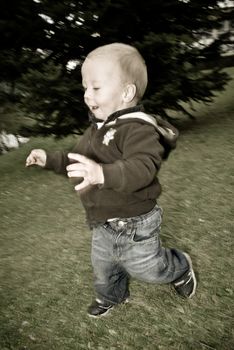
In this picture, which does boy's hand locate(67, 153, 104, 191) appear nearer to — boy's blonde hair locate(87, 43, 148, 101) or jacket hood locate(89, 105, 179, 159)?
jacket hood locate(89, 105, 179, 159)

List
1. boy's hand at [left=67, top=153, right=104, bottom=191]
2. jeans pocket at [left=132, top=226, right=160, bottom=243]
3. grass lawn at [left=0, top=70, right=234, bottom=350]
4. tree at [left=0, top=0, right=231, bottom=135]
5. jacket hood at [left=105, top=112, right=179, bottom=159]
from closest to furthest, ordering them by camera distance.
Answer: boy's hand at [left=67, top=153, right=104, bottom=191], jacket hood at [left=105, top=112, right=179, bottom=159], jeans pocket at [left=132, top=226, right=160, bottom=243], grass lawn at [left=0, top=70, right=234, bottom=350], tree at [left=0, top=0, right=231, bottom=135]

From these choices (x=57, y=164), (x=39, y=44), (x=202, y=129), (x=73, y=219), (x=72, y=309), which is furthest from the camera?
(x=202, y=129)

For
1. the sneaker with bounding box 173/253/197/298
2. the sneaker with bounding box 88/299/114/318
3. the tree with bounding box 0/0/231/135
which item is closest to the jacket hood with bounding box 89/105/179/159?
the sneaker with bounding box 173/253/197/298

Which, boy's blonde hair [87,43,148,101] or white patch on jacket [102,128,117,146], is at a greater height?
boy's blonde hair [87,43,148,101]

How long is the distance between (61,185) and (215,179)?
203 centimetres

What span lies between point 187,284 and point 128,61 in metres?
1.57

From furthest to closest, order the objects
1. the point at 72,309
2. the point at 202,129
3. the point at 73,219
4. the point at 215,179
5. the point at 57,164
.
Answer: the point at 202,129 → the point at 215,179 → the point at 73,219 → the point at 72,309 → the point at 57,164

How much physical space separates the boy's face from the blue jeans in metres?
0.66

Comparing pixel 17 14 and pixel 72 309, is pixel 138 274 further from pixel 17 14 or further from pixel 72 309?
pixel 17 14

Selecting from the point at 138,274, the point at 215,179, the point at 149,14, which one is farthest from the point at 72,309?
the point at 149,14

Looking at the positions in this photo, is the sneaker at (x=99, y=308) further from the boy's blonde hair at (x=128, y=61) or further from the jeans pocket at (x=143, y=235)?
the boy's blonde hair at (x=128, y=61)

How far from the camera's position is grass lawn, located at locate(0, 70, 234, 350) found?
2.61m

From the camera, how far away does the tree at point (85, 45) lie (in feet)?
15.9

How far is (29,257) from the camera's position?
372cm
